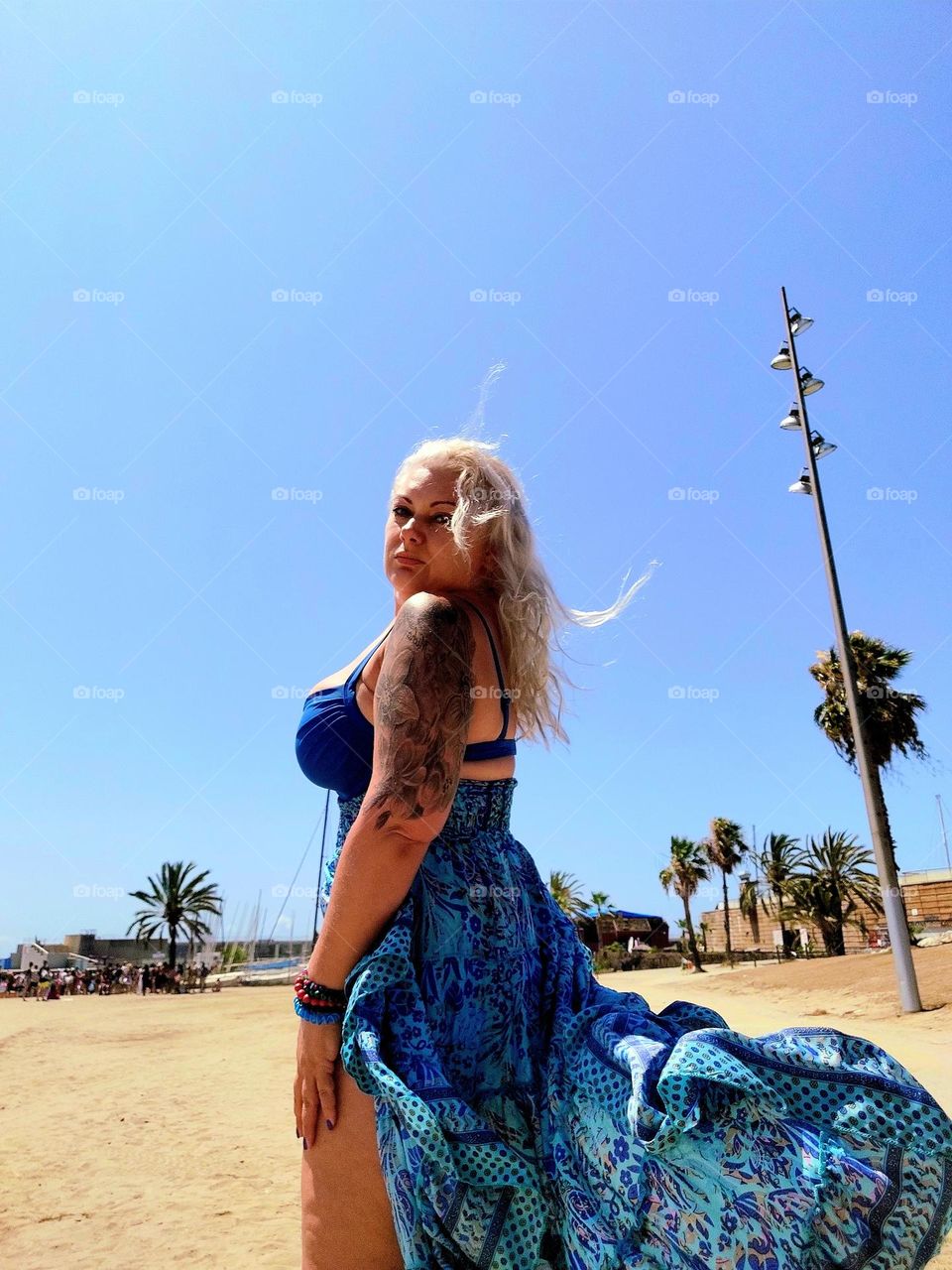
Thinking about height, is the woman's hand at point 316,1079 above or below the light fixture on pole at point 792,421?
below

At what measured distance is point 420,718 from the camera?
174 cm

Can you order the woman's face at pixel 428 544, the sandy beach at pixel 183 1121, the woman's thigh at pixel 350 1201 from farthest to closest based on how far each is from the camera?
1. the sandy beach at pixel 183 1121
2. the woman's face at pixel 428 544
3. the woman's thigh at pixel 350 1201

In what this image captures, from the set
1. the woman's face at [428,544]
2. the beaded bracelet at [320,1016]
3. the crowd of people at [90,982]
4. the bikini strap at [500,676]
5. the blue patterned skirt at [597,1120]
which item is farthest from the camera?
the crowd of people at [90,982]

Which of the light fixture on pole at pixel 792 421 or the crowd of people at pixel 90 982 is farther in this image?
the crowd of people at pixel 90 982

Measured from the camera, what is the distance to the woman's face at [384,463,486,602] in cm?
208

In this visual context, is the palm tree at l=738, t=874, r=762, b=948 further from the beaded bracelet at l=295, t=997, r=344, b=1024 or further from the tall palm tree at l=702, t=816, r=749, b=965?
the beaded bracelet at l=295, t=997, r=344, b=1024

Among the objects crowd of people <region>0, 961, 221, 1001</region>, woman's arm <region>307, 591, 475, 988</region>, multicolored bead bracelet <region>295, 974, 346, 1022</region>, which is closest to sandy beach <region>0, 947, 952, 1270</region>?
multicolored bead bracelet <region>295, 974, 346, 1022</region>

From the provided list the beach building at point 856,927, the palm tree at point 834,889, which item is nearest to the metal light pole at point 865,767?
the beach building at point 856,927

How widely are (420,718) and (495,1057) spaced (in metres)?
0.72

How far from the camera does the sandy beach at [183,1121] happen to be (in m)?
4.61

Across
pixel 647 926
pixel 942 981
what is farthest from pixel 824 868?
pixel 647 926

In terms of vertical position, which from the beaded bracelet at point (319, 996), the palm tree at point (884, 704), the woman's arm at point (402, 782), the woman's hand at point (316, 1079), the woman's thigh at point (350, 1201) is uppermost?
the palm tree at point (884, 704)

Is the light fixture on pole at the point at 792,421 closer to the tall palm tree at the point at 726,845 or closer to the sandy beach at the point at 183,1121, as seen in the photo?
the sandy beach at the point at 183,1121

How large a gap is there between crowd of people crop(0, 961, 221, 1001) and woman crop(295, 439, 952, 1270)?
41952mm
